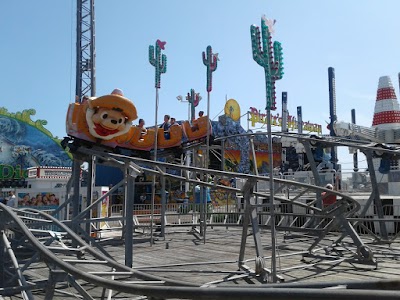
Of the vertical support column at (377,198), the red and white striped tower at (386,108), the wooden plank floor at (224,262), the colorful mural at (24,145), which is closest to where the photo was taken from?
the wooden plank floor at (224,262)

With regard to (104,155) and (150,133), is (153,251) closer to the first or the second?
(104,155)

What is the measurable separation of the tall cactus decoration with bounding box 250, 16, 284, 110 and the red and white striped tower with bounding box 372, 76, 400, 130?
60.4 feet

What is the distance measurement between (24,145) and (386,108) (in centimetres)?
3051

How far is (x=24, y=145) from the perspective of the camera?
3872cm

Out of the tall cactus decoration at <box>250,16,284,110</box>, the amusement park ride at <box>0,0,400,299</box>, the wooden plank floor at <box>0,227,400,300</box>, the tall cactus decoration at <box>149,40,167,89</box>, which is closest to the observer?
the amusement park ride at <box>0,0,400,299</box>

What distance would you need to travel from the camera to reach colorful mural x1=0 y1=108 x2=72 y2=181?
37.6 m

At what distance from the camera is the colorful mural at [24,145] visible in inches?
1481

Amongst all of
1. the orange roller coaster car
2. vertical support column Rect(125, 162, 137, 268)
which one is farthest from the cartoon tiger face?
vertical support column Rect(125, 162, 137, 268)

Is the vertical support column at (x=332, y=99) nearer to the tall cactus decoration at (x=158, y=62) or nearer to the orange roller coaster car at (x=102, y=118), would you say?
the tall cactus decoration at (x=158, y=62)

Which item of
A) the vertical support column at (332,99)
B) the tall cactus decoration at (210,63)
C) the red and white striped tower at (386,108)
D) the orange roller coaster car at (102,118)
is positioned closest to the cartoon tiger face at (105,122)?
the orange roller coaster car at (102,118)

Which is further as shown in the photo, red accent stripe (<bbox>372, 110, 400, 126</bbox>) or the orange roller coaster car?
red accent stripe (<bbox>372, 110, 400, 126</bbox>)

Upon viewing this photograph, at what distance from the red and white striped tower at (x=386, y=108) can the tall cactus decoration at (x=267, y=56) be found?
60.4 feet

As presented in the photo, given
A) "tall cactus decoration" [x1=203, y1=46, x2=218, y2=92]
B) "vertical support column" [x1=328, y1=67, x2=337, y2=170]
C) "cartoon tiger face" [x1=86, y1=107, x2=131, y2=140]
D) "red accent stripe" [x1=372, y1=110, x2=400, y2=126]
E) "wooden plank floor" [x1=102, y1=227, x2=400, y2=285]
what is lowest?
"wooden plank floor" [x1=102, y1=227, x2=400, y2=285]

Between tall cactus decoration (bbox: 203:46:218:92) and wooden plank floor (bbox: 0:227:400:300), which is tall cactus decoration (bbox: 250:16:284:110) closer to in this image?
wooden plank floor (bbox: 0:227:400:300)
